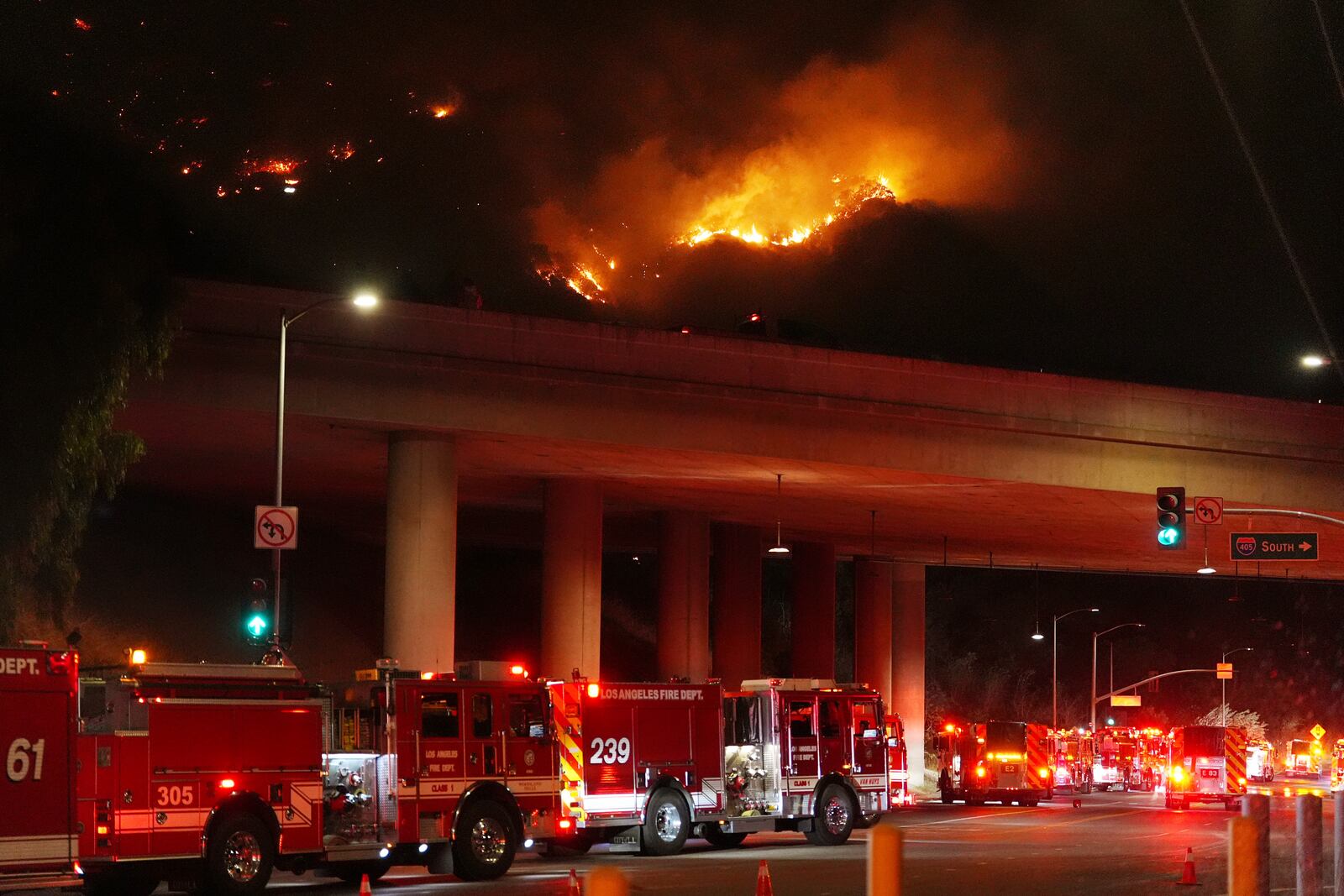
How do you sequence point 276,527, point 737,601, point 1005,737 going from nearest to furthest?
1. point 276,527
2. point 1005,737
3. point 737,601

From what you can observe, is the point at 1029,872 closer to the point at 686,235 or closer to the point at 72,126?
the point at 72,126

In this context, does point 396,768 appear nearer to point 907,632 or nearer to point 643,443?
point 643,443

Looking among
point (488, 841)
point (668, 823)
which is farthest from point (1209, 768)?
point (488, 841)

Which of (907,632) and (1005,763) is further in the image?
(907,632)

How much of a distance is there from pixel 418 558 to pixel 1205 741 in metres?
22.2

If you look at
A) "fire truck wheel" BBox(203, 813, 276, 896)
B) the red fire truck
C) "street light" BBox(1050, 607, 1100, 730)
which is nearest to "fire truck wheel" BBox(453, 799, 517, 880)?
"fire truck wheel" BBox(203, 813, 276, 896)

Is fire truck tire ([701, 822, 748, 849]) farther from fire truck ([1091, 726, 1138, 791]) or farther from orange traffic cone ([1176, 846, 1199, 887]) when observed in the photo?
fire truck ([1091, 726, 1138, 791])

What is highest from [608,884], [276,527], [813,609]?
[276,527]

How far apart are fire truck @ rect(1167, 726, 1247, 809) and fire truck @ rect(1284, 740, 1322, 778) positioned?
4355cm

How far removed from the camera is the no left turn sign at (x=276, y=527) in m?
24.3

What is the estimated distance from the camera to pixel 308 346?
2919 cm

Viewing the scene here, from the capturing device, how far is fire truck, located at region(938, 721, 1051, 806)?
44.5 m

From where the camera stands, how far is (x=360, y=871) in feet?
73.9

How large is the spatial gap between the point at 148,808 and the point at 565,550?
65.0 ft
